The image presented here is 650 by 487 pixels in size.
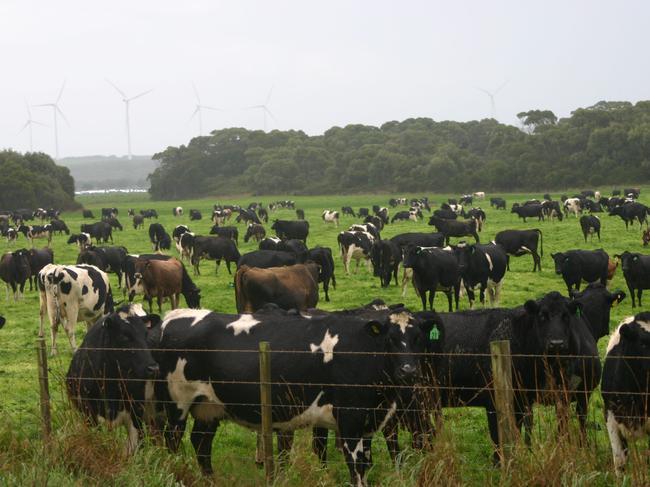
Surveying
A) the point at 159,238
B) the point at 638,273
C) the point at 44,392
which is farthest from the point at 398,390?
the point at 159,238

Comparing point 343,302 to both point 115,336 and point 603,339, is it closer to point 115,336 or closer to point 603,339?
point 603,339

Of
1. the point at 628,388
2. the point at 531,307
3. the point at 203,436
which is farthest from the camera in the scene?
the point at 531,307

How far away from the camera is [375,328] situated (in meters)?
8.00

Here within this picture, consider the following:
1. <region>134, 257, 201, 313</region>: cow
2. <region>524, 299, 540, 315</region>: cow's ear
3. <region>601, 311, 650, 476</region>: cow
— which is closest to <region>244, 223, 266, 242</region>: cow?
<region>134, 257, 201, 313</region>: cow

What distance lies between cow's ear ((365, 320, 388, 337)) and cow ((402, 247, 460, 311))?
12.5m

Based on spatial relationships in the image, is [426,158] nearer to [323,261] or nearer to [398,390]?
[323,261]

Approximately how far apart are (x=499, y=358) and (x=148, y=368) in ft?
11.7

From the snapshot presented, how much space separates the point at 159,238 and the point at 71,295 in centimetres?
2405

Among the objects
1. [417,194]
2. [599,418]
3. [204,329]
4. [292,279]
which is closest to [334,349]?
[204,329]

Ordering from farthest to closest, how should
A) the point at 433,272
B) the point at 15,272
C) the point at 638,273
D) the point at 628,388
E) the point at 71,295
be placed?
the point at 15,272
the point at 433,272
the point at 638,273
the point at 71,295
the point at 628,388

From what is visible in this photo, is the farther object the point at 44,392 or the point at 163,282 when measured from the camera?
the point at 163,282

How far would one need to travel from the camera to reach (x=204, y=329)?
8.62m

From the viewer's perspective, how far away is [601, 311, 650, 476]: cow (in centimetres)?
749

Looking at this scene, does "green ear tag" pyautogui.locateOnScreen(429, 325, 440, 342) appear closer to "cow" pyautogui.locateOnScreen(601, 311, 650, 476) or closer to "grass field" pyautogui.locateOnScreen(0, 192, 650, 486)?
"grass field" pyautogui.locateOnScreen(0, 192, 650, 486)
